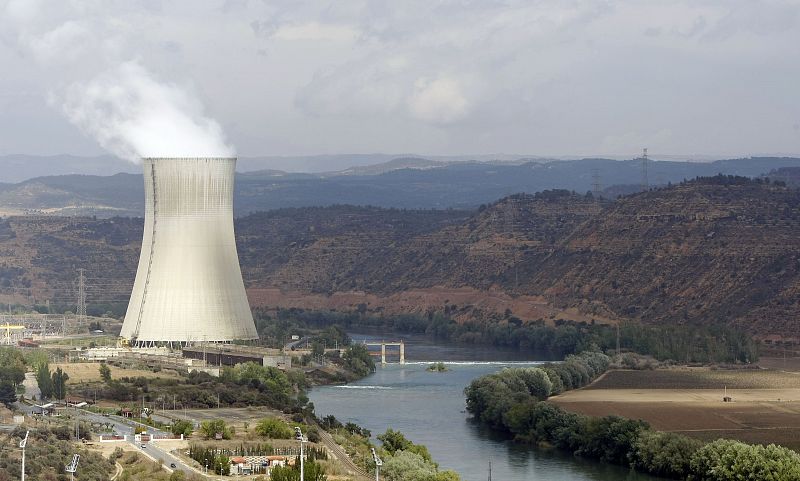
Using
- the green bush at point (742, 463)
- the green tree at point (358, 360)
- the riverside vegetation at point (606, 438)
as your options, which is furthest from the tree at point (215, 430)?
the green tree at point (358, 360)

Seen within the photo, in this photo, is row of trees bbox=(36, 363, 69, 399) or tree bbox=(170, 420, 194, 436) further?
row of trees bbox=(36, 363, 69, 399)

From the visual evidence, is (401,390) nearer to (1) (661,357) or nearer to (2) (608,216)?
(1) (661,357)

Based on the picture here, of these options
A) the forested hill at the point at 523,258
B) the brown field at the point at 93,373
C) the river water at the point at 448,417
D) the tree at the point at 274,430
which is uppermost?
the forested hill at the point at 523,258

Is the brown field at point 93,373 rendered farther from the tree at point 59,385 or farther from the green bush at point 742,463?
the green bush at point 742,463

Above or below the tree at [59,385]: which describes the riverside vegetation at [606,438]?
below

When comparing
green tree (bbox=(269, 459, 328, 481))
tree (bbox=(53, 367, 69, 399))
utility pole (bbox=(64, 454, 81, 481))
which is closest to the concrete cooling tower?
tree (bbox=(53, 367, 69, 399))

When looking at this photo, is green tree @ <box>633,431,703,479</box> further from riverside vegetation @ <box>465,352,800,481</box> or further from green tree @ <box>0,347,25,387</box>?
green tree @ <box>0,347,25,387</box>

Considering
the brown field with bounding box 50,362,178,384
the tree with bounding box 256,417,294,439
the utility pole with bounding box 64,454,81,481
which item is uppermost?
the utility pole with bounding box 64,454,81,481
